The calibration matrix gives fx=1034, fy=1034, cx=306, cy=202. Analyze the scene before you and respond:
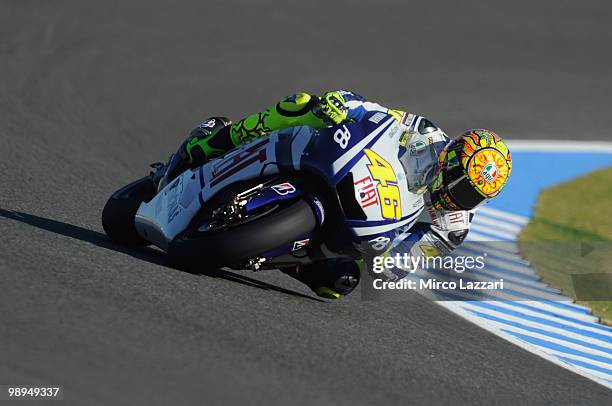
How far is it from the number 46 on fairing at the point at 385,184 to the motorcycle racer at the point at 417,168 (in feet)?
0.27

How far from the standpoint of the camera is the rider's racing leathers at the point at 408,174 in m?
6.52

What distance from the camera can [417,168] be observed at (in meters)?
6.48

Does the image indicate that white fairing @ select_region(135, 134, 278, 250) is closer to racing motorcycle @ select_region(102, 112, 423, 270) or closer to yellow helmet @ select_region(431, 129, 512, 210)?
racing motorcycle @ select_region(102, 112, 423, 270)

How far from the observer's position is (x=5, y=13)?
13.7m

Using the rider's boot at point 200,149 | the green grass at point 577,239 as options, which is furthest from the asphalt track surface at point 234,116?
the green grass at point 577,239

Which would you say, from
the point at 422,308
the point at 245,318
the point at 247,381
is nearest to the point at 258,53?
the point at 422,308

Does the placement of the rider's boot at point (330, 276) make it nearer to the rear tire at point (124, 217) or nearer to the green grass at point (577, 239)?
the rear tire at point (124, 217)

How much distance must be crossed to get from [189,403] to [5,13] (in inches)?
Answer: 408

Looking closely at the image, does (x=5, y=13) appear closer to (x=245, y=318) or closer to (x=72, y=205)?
(x=72, y=205)

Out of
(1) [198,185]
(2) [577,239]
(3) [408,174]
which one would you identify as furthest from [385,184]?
(2) [577,239]

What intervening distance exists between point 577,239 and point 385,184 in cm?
486

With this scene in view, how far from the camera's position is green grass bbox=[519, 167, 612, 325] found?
8.90 meters

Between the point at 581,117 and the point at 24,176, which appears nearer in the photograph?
the point at 24,176

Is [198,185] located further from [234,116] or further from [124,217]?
[234,116]
